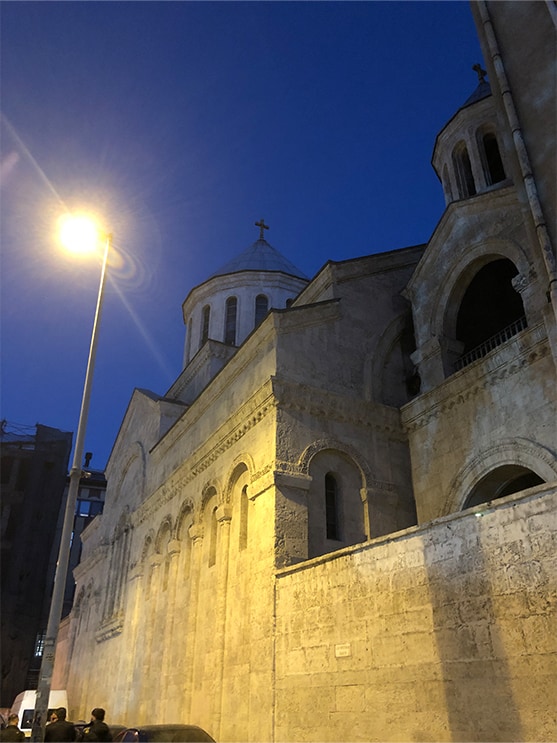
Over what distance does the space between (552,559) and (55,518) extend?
37613 millimetres

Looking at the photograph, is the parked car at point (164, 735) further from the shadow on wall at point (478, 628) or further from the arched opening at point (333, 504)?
the shadow on wall at point (478, 628)

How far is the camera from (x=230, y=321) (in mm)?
28359

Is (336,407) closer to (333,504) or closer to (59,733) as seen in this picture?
(333,504)

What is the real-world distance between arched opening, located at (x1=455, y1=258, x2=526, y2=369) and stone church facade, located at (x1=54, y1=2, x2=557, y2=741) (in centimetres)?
6

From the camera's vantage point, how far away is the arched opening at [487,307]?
17.0 meters

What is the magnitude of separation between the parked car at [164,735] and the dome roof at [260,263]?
Result: 70.2 feet

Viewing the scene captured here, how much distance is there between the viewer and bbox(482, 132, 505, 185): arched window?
1808 cm

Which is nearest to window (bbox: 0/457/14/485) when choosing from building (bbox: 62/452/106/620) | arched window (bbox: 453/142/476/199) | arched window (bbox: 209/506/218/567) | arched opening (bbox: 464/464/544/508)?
building (bbox: 62/452/106/620)

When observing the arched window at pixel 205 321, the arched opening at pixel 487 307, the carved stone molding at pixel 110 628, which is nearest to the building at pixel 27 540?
the carved stone molding at pixel 110 628

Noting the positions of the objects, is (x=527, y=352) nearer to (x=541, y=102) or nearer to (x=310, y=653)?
(x=541, y=102)

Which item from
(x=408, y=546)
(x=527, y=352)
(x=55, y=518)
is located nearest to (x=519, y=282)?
(x=527, y=352)

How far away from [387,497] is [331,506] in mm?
1368

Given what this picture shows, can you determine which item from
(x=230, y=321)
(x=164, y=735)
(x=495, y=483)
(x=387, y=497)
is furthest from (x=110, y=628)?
(x=495, y=483)

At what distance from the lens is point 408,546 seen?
9.11 meters
